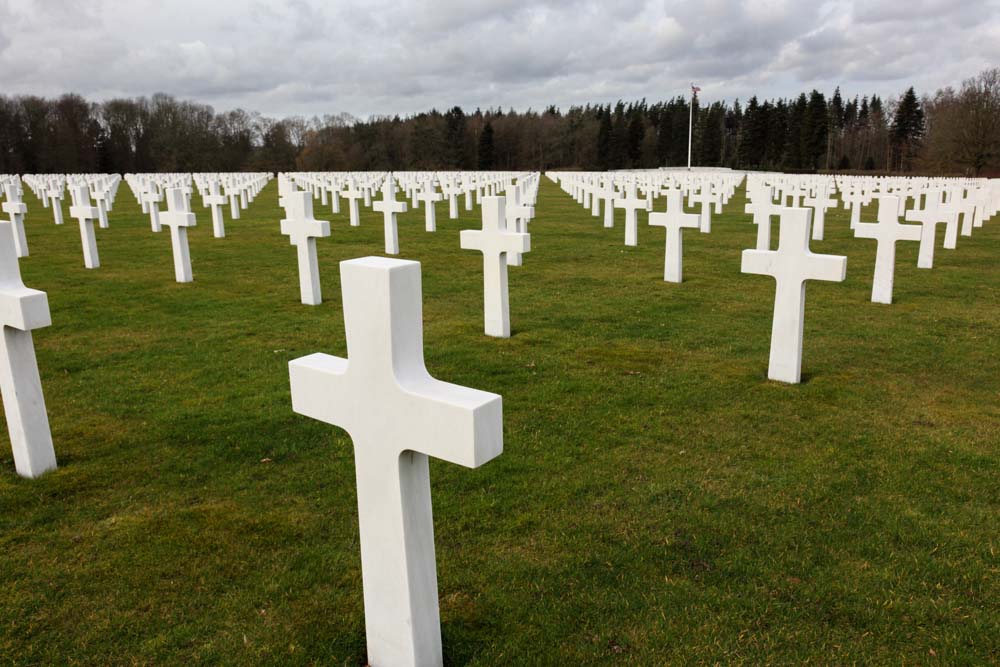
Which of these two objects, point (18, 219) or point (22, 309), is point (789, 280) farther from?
point (18, 219)

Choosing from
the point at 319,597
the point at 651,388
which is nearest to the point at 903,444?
the point at 651,388

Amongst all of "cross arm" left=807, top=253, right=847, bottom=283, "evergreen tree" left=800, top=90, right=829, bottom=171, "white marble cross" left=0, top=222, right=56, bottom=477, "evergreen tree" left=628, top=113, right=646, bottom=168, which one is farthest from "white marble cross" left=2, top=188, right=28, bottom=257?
"evergreen tree" left=628, top=113, right=646, bottom=168

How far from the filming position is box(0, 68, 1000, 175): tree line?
6681cm

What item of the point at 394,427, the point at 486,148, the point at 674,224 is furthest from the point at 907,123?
the point at 394,427

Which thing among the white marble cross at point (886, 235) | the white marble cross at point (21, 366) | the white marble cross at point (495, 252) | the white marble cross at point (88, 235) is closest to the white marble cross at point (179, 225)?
the white marble cross at point (88, 235)

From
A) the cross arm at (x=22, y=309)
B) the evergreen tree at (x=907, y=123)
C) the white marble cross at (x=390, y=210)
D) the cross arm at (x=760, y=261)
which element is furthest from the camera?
the evergreen tree at (x=907, y=123)

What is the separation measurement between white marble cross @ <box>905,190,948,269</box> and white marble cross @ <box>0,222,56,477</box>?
9908 mm

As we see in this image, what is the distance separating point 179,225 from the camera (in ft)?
32.6

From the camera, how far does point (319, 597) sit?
9.37 ft

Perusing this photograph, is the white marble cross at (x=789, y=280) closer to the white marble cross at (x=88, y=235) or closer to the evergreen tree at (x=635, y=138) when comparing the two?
the white marble cross at (x=88, y=235)

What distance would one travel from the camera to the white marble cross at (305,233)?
8252 mm

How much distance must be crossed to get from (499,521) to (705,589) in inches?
38.3

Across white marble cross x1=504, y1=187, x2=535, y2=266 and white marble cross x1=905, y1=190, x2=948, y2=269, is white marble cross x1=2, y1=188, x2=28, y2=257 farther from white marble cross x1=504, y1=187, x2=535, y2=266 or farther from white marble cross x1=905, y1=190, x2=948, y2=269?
white marble cross x1=905, y1=190, x2=948, y2=269

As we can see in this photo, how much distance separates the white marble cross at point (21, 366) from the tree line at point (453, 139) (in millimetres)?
65437
